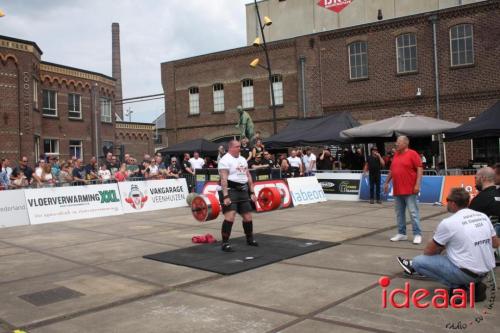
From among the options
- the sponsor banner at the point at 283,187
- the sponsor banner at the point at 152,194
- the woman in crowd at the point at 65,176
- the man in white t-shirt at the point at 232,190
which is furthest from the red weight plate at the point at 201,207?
the woman in crowd at the point at 65,176

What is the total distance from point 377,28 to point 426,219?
1649cm

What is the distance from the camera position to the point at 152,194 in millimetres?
16078

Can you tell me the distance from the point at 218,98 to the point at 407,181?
24.5 metres

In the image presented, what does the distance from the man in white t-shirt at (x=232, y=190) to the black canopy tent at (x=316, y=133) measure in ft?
33.2

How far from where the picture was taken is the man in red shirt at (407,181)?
873 centimetres

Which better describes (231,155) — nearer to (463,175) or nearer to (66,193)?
(66,193)

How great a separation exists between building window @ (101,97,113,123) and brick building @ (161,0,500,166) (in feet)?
23.1

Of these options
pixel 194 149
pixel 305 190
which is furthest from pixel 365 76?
pixel 305 190

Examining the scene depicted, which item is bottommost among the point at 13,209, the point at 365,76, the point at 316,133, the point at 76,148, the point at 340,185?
the point at 13,209

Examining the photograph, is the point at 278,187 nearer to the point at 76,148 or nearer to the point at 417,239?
the point at 417,239

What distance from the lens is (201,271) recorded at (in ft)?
22.9

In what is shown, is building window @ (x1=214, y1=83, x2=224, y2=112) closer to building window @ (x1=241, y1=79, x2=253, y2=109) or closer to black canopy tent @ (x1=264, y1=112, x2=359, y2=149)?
building window @ (x1=241, y1=79, x2=253, y2=109)

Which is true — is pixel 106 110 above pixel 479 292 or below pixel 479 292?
above

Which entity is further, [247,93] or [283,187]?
[247,93]
